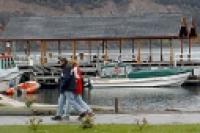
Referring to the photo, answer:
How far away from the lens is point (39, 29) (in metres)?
77.9

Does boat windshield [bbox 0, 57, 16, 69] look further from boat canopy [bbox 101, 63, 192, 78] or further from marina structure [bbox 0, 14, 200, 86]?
boat canopy [bbox 101, 63, 192, 78]

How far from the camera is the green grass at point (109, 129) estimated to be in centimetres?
2081

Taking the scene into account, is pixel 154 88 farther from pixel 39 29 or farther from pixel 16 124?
pixel 16 124

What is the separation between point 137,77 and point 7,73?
43.0 feet

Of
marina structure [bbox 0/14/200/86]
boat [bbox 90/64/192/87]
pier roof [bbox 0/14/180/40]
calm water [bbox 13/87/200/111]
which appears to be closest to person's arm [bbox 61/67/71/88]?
calm water [bbox 13/87/200/111]

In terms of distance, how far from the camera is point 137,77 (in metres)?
68.4

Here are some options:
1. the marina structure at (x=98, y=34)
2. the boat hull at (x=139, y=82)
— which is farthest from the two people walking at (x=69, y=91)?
the marina structure at (x=98, y=34)

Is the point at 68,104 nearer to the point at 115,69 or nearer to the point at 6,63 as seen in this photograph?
the point at 6,63

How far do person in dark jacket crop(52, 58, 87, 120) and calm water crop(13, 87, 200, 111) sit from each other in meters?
23.3

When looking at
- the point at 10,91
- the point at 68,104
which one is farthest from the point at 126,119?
the point at 10,91

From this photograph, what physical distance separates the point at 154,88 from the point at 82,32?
38.1 ft

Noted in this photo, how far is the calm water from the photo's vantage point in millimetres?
51441

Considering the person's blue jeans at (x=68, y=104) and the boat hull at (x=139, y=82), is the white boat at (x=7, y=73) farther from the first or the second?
the person's blue jeans at (x=68, y=104)

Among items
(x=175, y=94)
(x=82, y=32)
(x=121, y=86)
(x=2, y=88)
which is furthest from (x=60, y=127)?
(x=82, y=32)
